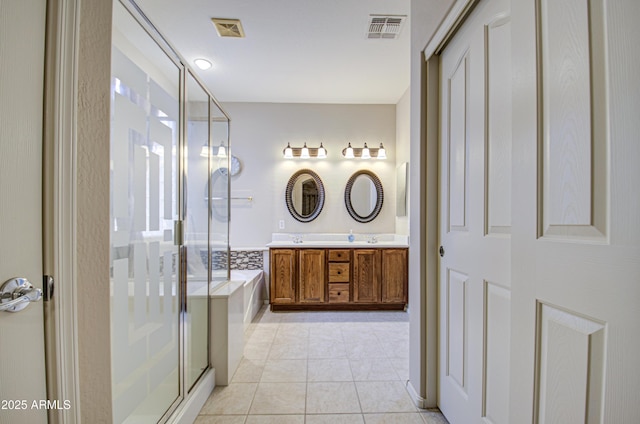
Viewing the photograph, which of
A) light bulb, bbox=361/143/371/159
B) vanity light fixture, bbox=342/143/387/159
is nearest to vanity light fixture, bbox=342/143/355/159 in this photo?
vanity light fixture, bbox=342/143/387/159

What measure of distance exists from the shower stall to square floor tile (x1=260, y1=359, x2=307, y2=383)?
425mm

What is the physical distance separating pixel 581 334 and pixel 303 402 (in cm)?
151

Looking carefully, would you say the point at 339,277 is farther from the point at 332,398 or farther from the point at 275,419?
the point at 275,419

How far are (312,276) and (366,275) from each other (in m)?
0.65

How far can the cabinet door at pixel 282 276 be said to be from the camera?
11.0 feet

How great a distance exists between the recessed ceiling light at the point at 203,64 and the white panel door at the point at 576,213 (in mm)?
2840

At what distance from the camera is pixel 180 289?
1525 millimetres

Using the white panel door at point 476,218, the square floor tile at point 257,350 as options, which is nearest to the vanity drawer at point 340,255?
the square floor tile at point 257,350

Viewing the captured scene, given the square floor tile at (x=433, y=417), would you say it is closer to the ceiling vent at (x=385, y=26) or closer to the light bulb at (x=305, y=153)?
the ceiling vent at (x=385, y=26)

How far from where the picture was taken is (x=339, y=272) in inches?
133

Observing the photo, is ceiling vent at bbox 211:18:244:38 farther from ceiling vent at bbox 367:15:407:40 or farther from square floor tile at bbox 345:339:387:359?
square floor tile at bbox 345:339:387:359

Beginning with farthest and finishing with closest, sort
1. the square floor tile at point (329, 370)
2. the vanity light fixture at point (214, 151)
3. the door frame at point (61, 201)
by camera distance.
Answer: the square floor tile at point (329, 370) → the vanity light fixture at point (214, 151) → the door frame at point (61, 201)

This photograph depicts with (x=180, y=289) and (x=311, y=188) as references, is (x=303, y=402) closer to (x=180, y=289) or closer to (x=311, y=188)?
(x=180, y=289)

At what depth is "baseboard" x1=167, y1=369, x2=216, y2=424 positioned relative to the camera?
4.66 feet
